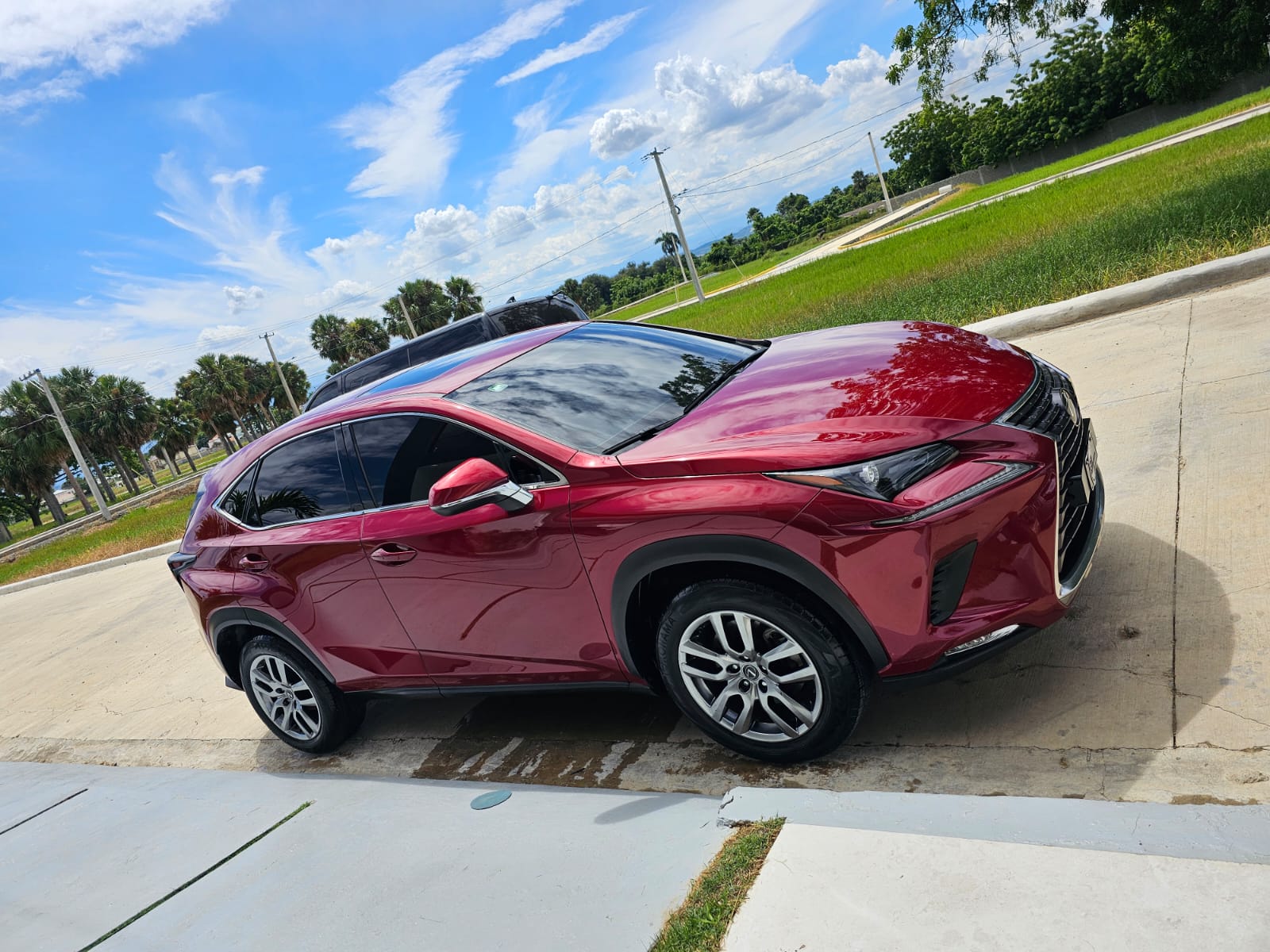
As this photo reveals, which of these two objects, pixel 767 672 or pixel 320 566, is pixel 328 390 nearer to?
pixel 320 566

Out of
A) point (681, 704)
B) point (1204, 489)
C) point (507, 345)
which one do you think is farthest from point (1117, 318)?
point (681, 704)

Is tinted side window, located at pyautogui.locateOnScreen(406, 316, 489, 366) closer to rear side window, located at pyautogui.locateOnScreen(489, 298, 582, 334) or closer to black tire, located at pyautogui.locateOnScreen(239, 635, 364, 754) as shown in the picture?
rear side window, located at pyautogui.locateOnScreen(489, 298, 582, 334)

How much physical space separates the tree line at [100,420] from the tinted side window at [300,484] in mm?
49624

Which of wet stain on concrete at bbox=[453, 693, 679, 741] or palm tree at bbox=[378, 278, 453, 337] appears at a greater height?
palm tree at bbox=[378, 278, 453, 337]

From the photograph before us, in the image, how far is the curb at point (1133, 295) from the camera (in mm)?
6934

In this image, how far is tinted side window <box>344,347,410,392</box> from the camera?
38.4ft

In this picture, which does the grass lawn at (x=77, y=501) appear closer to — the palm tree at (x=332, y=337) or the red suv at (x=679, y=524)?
the palm tree at (x=332, y=337)

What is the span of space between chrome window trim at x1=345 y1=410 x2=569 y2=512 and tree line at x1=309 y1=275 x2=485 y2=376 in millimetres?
68382

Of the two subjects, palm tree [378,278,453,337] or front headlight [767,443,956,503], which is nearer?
front headlight [767,443,956,503]

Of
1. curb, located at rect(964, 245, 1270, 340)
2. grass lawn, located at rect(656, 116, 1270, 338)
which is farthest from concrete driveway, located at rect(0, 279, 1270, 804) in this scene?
grass lawn, located at rect(656, 116, 1270, 338)

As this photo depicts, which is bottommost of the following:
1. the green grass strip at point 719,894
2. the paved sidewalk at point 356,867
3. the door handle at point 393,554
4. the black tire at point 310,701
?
the paved sidewalk at point 356,867

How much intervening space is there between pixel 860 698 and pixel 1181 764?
3.02ft

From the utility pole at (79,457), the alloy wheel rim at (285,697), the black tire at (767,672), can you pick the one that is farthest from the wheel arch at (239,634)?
the utility pole at (79,457)

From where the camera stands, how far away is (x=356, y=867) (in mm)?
3223
